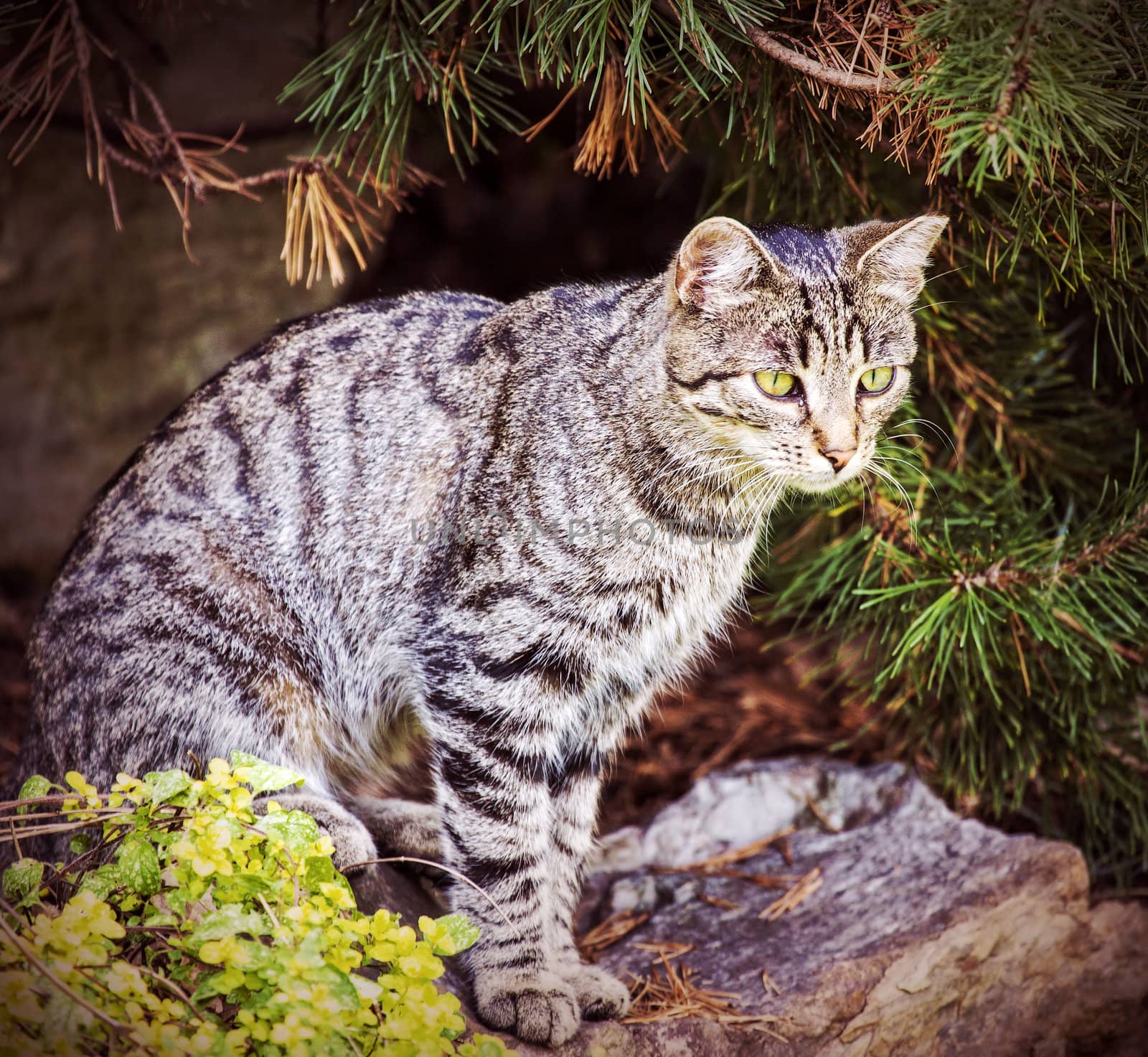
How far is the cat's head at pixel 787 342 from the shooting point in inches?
92.5

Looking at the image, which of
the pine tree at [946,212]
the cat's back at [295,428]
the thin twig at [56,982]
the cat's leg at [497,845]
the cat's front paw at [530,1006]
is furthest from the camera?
the cat's back at [295,428]

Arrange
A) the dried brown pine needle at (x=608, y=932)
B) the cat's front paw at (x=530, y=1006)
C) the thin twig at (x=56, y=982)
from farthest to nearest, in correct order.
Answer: the dried brown pine needle at (x=608, y=932)
the cat's front paw at (x=530, y=1006)
the thin twig at (x=56, y=982)

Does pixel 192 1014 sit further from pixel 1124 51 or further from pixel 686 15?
pixel 1124 51

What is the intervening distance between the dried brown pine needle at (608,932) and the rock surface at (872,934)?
0.02 m

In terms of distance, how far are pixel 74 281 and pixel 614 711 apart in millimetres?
3134

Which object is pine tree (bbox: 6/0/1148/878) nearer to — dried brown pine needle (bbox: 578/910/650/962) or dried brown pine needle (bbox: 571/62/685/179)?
dried brown pine needle (bbox: 571/62/685/179)

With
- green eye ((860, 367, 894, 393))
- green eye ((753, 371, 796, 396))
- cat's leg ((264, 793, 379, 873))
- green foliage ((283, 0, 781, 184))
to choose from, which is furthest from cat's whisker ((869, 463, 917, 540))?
cat's leg ((264, 793, 379, 873))

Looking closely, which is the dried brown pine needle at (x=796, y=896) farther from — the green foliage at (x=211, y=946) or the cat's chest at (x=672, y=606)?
the green foliage at (x=211, y=946)

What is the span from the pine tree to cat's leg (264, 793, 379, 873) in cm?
138

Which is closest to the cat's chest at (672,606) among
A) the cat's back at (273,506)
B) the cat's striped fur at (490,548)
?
the cat's striped fur at (490,548)

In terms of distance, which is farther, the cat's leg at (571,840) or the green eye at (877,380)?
the cat's leg at (571,840)

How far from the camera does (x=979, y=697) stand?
11.0 feet

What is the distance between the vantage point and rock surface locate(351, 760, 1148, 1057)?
259cm

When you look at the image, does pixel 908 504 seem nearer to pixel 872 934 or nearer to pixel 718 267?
pixel 718 267
